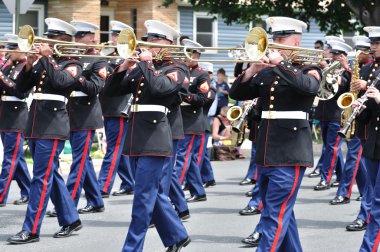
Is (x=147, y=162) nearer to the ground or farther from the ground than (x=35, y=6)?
nearer to the ground

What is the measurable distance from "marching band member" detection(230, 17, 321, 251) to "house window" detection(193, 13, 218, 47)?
74.7 feet

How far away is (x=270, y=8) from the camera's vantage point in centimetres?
2334

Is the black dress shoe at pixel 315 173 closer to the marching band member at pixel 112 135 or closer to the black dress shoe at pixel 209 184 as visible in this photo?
the black dress shoe at pixel 209 184

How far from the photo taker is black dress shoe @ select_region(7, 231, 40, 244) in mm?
9336

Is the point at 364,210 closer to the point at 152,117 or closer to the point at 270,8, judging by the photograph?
the point at 152,117

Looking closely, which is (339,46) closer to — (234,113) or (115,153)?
(234,113)

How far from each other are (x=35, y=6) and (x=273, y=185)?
66.0 feet

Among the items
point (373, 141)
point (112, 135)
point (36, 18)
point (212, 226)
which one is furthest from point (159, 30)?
point (36, 18)

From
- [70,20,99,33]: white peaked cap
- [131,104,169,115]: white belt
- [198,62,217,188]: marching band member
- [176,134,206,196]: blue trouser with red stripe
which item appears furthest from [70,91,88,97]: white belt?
[131,104,169,115]: white belt

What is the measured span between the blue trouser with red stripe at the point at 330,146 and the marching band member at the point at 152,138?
509cm

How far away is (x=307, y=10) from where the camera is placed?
23.9 metres

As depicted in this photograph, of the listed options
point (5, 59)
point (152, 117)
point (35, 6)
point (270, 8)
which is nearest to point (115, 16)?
point (35, 6)

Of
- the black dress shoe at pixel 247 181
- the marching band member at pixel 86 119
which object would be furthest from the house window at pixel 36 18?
the marching band member at pixel 86 119

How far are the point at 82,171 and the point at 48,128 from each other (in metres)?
1.48
